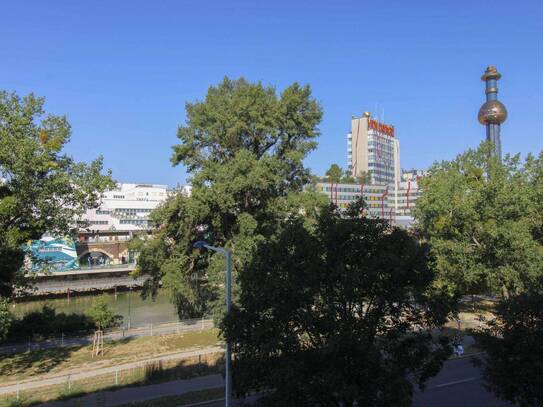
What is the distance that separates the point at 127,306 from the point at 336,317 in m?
50.2

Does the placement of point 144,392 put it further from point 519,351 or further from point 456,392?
point 519,351

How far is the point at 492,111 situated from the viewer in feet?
323

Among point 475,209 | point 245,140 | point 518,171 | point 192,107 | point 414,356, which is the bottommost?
point 414,356

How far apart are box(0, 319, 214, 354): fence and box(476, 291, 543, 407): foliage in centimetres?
2409

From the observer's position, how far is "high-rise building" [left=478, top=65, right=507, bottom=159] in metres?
98.6

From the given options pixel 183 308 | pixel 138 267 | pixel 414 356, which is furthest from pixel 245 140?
pixel 414 356

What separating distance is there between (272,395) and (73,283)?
63072 mm

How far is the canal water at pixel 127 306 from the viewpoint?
4718cm

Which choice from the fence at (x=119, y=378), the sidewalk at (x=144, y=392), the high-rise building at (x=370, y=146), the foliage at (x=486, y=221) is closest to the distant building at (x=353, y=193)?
the high-rise building at (x=370, y=146)

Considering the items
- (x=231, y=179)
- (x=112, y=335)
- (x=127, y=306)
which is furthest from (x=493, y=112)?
(x=112, y=335)

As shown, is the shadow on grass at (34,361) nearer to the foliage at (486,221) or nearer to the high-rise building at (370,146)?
the foliage at (486,221)

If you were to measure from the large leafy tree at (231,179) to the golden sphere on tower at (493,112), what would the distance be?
249ft

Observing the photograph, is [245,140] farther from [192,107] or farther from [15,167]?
[15,167]

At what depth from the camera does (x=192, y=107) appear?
1405 inches
